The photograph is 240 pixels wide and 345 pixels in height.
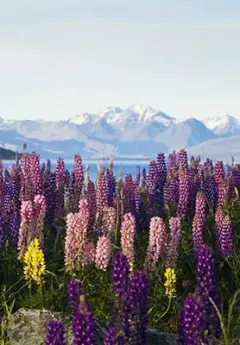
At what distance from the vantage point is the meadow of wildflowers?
5.52 m

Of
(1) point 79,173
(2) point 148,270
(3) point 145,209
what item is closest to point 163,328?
(2) point 148,270

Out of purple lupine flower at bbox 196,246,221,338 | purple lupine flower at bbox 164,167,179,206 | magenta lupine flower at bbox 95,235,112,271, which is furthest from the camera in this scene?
purple lupine flower at bbox 164,167,179,206

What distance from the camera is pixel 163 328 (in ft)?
26.8

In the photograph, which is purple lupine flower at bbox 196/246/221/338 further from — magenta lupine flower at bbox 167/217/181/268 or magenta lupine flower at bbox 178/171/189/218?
magenta lupine flower at bbox 178/171/189/218

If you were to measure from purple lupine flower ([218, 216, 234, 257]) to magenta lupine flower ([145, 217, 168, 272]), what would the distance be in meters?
1.02

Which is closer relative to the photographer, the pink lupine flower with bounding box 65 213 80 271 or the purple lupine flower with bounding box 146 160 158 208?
the pink lupine flower with bounding box 65 213 80 271

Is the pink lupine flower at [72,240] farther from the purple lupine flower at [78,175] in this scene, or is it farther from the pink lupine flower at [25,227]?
the purple lupine flower at [78,175]

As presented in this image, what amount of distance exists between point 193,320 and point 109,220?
4.00 metres

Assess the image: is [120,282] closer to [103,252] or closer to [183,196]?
[103,252]

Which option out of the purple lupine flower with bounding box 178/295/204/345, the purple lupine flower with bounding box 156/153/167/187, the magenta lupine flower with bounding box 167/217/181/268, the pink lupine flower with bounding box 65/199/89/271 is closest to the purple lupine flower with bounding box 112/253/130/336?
the purple lupine flower with bounding box 178/295/204/345

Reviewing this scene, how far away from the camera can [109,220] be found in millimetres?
8961

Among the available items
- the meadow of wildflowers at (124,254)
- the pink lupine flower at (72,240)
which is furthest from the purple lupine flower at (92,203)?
the pink lupine flower at (72,240)

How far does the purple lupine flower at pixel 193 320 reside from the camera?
5004 millimetres

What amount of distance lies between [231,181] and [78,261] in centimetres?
456
